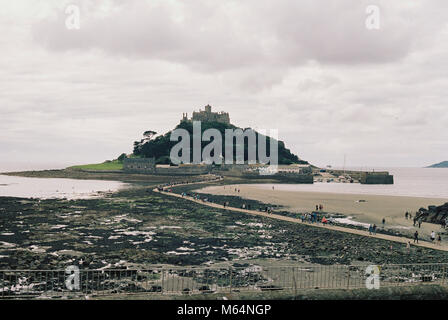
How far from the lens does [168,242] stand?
24.9 meters

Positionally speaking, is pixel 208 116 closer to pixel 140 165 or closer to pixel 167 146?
pixel 167 146

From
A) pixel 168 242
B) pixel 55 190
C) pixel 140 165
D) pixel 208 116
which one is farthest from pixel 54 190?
pixel 208 116

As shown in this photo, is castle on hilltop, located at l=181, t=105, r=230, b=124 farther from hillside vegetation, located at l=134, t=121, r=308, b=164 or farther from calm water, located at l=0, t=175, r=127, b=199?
calm water, located at l=0, t=175, r=127, b=199

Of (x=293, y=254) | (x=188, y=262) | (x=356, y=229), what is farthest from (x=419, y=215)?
(x=188, y=262)

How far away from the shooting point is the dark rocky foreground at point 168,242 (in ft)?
66.7

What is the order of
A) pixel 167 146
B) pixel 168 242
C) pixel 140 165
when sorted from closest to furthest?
pixel 168 242 < pixel 140 165 < pixel 167 146

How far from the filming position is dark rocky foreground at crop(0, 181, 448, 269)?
20.3 meters

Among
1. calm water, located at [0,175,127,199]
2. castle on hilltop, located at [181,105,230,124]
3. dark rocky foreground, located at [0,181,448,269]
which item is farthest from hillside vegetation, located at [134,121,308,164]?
dark rocky foreground, located at [0,181,448,269]

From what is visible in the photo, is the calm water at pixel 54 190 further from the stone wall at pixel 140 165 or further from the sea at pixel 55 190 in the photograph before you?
the stone wall at pixel 140 165

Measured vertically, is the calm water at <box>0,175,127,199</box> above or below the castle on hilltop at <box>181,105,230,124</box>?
below

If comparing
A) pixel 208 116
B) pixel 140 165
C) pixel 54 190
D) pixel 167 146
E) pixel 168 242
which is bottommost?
pixel 168 242

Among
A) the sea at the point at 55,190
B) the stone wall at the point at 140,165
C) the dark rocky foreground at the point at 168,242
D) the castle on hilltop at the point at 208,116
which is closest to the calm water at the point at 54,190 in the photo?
the sea at the point at 55,190

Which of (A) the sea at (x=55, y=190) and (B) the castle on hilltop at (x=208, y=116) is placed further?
(B) the castle on hilltop at (x=208, y=116)
